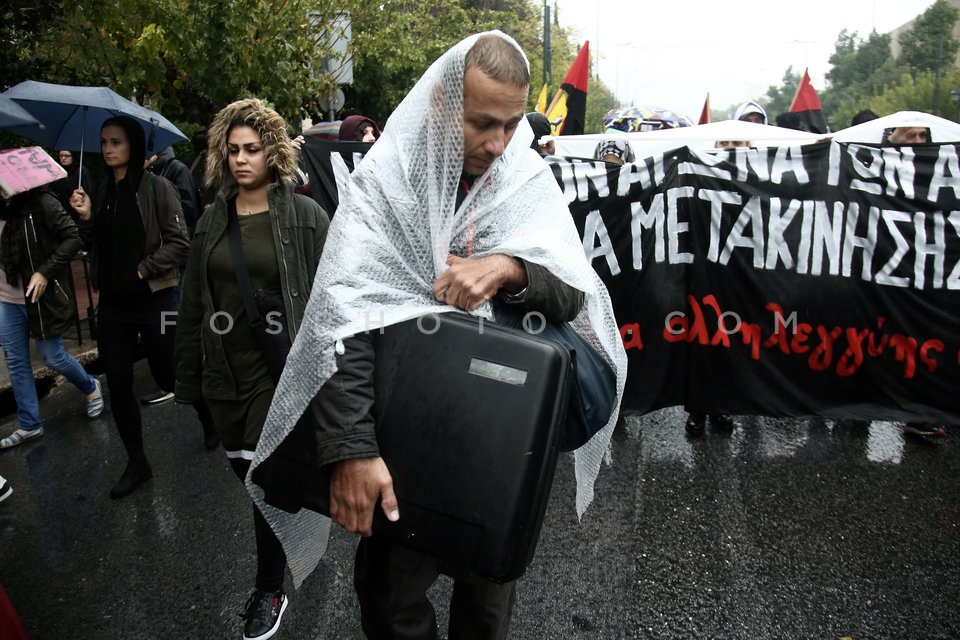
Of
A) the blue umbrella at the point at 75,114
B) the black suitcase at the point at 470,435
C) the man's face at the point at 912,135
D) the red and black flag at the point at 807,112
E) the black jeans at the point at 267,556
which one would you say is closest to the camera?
the black suitcase at the point at 470,435

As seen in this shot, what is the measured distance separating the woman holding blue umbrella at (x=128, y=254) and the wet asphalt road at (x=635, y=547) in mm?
459

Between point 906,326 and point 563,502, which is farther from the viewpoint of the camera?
point 906,326

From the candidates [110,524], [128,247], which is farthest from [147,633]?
[128,247]

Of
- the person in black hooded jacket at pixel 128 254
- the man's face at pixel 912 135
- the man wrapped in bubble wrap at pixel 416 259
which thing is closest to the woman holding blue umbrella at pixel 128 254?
the person in black hooded jacket at pixel 128 254

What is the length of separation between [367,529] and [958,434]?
14.2 ft

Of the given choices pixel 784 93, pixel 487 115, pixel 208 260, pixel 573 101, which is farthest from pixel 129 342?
A: pixel 784 93

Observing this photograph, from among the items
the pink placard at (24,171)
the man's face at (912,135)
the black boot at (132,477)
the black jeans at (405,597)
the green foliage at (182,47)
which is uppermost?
the green foliage at (182,47)

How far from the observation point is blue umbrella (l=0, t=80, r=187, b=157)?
15.7 feet

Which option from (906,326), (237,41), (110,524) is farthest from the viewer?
(237,41)

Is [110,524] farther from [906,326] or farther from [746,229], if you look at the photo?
[906,326]

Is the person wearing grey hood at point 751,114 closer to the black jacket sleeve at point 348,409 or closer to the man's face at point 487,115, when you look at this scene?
the man's face at point 487,115

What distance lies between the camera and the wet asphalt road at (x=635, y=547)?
269cm

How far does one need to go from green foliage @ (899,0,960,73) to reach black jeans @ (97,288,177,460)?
63.5m

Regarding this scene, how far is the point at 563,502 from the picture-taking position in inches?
142
